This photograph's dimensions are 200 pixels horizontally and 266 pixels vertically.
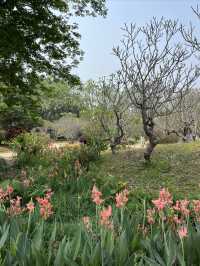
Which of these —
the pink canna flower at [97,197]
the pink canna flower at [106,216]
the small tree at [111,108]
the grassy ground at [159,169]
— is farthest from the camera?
the small tree at [111,108]

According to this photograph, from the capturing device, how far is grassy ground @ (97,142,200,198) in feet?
27.7

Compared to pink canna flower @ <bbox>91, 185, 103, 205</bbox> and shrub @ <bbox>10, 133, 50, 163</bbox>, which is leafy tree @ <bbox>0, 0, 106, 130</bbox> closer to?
shrub @ <bbox>10, 133, 50, 163</bbox>

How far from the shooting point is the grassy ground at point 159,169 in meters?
8.43

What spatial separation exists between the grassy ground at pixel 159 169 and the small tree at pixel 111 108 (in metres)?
1.34

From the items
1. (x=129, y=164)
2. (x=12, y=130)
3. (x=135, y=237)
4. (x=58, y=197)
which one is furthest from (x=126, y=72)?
(x=12, y=130)

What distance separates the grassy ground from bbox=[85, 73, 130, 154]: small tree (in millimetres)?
1341

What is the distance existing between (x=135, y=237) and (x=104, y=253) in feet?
1.76

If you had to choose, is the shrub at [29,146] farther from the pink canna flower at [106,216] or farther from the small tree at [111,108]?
the pink canna flower at [106,216]

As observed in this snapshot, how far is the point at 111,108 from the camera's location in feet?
63.9

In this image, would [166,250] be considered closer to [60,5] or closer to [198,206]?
[198,206]

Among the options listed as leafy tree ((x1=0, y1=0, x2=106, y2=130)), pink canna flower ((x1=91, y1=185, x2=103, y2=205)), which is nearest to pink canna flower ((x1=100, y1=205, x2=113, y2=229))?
pink canna flower ((x1=91, y1=185, x2=103, y2=205))

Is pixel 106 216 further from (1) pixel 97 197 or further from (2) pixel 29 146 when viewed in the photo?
(2) pixel 29 146

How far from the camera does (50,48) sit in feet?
44.4

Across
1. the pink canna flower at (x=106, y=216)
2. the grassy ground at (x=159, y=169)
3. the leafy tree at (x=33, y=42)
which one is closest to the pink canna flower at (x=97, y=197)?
the pink canna flower at (x=106, y=216)
